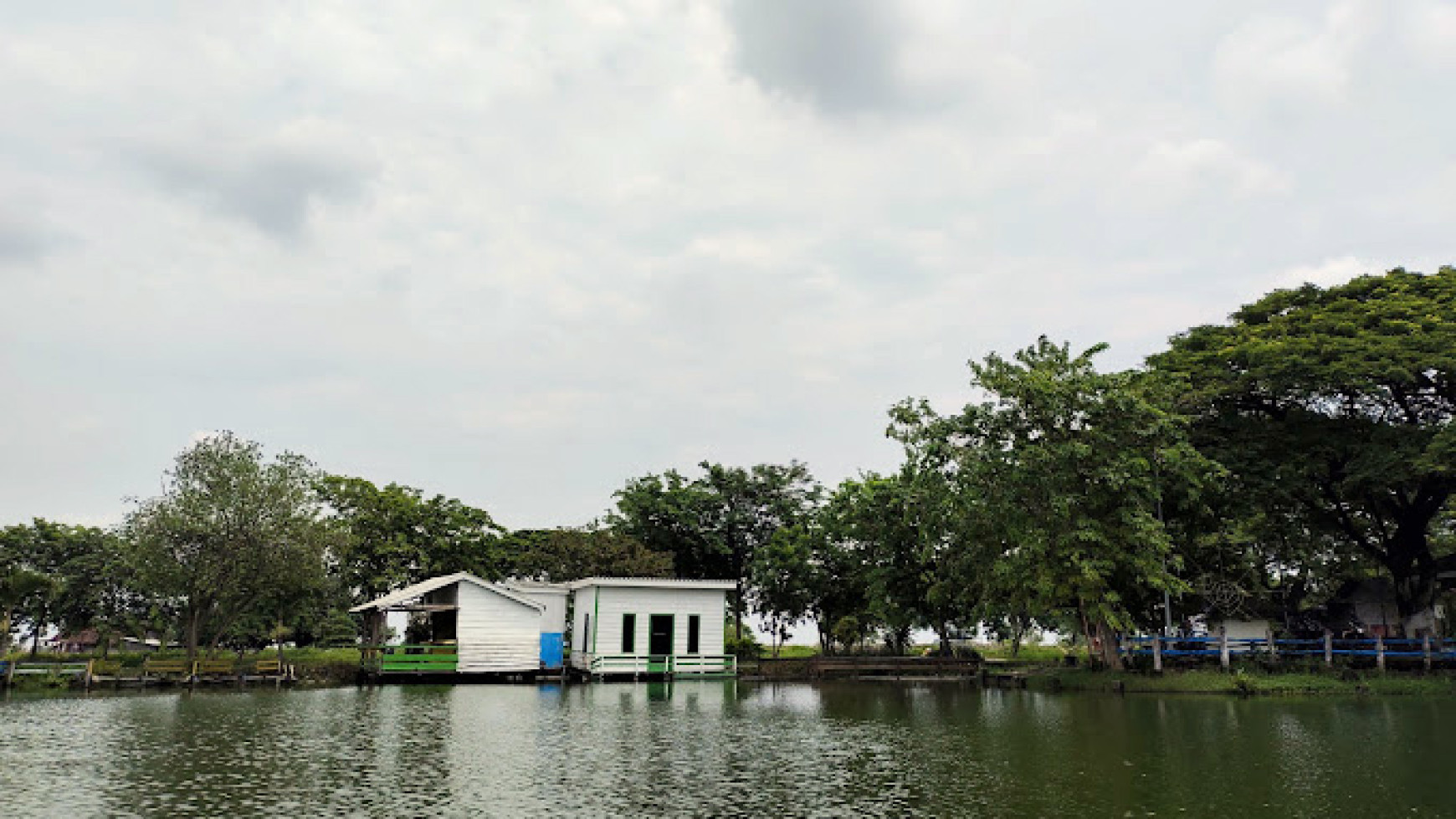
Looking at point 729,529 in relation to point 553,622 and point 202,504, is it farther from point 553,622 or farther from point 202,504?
point 202,504

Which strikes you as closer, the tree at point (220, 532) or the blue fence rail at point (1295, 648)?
the blue fence rail at point (1295, 648)

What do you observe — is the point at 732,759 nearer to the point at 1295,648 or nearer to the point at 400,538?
the point at 1295,648

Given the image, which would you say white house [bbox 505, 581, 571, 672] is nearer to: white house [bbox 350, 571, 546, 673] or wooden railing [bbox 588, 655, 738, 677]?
white house [bbox 350, 571, 546, 673]

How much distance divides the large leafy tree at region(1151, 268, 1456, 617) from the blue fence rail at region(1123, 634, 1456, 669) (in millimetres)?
3675

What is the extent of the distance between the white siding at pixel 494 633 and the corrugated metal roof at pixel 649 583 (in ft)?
9.32

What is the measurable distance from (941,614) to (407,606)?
24.7 metres

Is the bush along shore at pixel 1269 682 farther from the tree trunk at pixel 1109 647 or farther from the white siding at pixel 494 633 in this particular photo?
the white siding at pixel 494 633

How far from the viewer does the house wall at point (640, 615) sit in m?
39.4

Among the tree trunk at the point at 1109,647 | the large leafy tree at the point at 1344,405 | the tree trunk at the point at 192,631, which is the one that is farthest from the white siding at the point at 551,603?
the large leafy tree at the point at 1344,405

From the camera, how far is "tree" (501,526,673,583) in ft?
153

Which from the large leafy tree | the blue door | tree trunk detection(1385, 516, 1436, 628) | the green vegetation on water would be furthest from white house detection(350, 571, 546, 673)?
tree trunk detection(1385, 516, 1436, 628)

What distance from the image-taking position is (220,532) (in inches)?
1551

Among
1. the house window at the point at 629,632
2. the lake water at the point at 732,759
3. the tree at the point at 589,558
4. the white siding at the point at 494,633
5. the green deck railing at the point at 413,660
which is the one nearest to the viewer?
the lake water at the point at 732,759

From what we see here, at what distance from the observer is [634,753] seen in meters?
17.5
